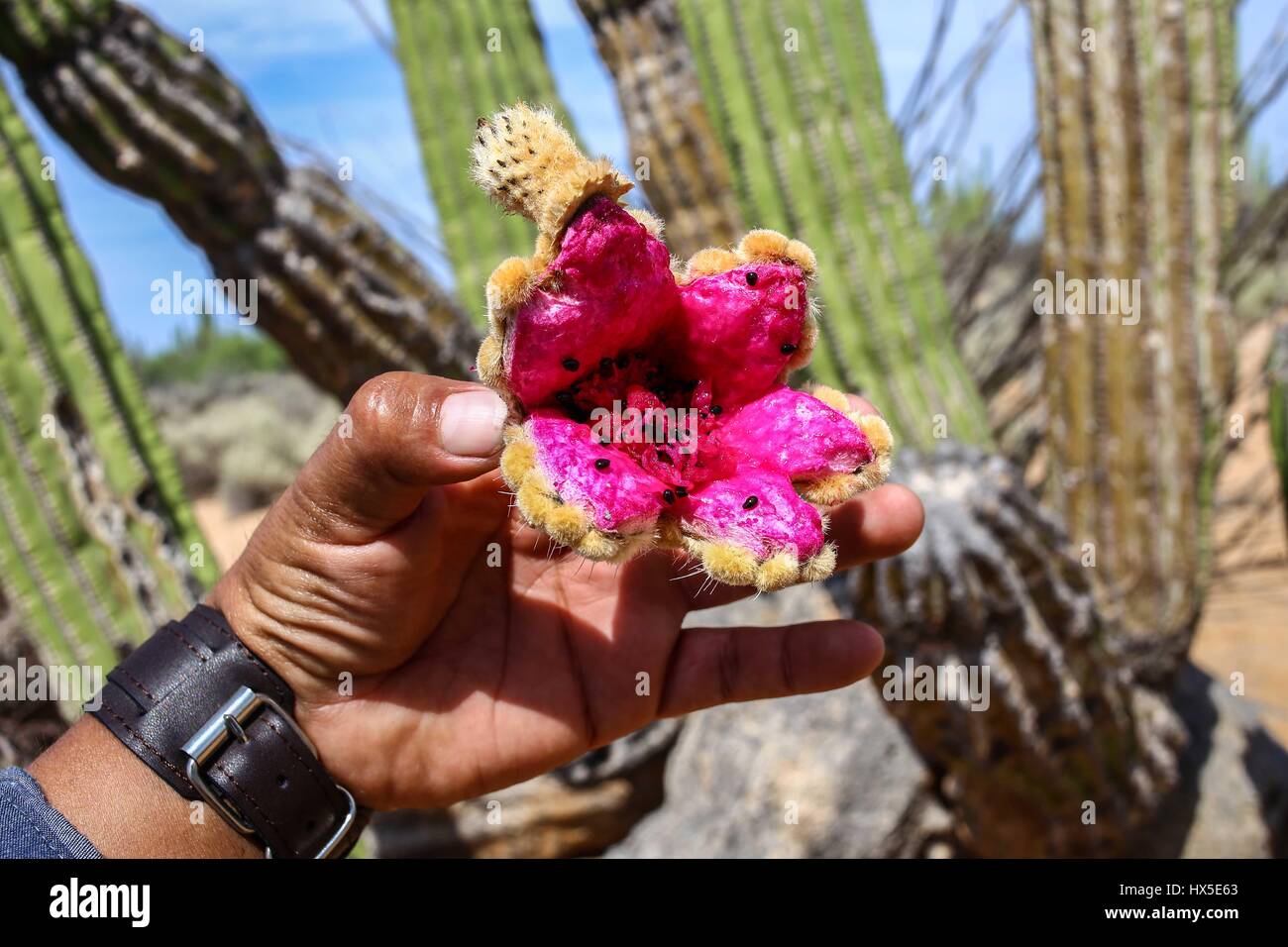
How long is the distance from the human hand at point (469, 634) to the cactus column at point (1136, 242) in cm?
171

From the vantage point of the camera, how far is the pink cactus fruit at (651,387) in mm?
925

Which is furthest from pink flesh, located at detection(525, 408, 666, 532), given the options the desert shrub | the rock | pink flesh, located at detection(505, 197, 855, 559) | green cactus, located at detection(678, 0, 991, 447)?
the desert shrub

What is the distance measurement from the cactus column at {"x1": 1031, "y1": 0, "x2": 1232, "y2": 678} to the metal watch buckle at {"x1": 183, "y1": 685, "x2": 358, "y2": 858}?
7.92 feet

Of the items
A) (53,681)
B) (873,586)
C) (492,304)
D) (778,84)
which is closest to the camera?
(492,304)

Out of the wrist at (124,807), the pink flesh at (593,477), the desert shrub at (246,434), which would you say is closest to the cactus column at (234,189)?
the wrist at (124,807)

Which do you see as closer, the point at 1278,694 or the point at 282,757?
the point at 282,757

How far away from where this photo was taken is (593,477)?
0.93 meters

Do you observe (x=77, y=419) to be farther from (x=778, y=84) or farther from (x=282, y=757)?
(x=778, y=84)

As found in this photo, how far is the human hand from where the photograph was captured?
3.92ft

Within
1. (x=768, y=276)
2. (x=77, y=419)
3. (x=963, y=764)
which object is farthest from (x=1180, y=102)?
(x=77, y=419)

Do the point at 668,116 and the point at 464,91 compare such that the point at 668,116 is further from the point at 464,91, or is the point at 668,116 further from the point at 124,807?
the point at 124,807

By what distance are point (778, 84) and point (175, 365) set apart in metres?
12.6

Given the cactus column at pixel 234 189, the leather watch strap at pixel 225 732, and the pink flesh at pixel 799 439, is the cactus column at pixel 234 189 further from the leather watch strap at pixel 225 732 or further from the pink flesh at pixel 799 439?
the pink flesh at pixel 799 439

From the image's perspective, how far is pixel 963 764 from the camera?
286 centimetres
